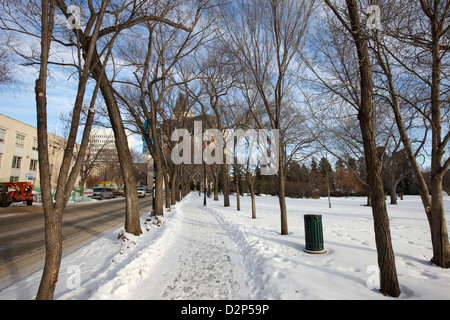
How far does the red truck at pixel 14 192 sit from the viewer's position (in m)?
18.4

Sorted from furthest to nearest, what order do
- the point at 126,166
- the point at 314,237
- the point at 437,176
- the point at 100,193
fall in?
the point at 100,193
the point at 126,166
the point at 314,237
the point at 437,176

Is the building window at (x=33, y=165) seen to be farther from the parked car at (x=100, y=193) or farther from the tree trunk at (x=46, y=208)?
the tree trunk at (x=46, y=208)

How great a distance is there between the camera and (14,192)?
19.7 metres

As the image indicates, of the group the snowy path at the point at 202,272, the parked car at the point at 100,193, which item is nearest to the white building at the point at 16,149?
the parked car at the point at 100,193

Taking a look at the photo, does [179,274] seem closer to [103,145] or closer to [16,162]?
[103,145]

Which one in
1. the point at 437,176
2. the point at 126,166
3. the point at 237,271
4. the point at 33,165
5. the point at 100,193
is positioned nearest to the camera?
the point at 237,271

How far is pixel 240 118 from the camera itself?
17.4m

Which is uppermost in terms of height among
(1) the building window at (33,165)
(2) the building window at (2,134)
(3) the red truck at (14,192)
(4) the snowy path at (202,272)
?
(2) the building window at (2,134)

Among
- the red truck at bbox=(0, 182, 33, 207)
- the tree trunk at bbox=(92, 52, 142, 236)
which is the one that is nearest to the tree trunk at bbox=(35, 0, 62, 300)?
the tree trunk at bbox=(92, 52, 142, 236)

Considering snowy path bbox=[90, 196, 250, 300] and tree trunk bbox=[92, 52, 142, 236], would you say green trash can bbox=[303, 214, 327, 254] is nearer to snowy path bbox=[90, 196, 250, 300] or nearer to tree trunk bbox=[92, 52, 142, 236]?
snowy path bbox=[90, 196, 250, 300]

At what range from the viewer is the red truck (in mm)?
18447

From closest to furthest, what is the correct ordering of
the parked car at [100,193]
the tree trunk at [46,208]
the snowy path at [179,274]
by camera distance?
the tree trunk at [46,208], the snowy path at [179,274], the parked car at [100,193]

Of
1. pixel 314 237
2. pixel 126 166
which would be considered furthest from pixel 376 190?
pixel 126 166
